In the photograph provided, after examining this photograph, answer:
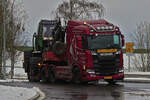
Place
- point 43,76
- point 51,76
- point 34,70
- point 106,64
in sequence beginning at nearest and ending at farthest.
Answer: point 106,64 → point 51,76 → point 43,76 → point 34,70

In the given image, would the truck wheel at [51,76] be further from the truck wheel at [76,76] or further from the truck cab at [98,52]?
the truck cab at [98,52]

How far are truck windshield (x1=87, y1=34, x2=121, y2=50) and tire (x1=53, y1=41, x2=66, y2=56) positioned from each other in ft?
9.33

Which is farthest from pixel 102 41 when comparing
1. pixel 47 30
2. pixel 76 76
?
pixel 47 30

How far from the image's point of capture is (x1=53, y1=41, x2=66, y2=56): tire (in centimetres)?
2743

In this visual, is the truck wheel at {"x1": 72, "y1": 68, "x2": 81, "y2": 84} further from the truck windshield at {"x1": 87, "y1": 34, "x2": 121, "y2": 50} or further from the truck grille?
the truck windshield at {"x1": 87, "y1": 34, "x2": 121, "y2": 50}

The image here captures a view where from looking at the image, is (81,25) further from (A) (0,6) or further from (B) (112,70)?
(A) (0,6)

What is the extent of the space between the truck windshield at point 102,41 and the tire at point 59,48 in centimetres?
284

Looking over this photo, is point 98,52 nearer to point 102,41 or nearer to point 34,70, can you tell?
point 102,41

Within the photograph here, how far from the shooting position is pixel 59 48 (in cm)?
2784

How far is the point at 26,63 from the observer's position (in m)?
34.4

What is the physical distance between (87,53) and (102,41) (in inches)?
45.1

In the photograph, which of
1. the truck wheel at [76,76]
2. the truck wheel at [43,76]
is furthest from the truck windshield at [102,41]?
the truck wheel at [43,76]

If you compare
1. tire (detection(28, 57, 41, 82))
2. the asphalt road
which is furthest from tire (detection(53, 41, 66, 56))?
the asphalt road

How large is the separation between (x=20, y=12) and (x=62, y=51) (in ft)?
69.8
